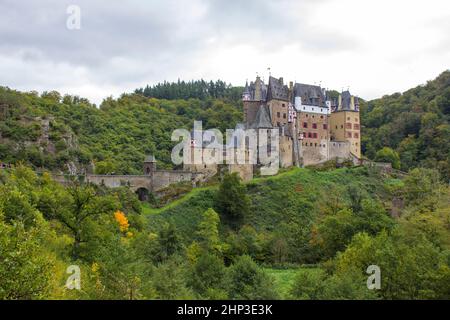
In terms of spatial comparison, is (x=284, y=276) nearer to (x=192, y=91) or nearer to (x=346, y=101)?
(x=346, y=101)

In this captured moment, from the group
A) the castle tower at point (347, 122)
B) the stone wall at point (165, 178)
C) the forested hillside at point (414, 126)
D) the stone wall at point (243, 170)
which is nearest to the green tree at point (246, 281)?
the stone wall at point (165, 178)

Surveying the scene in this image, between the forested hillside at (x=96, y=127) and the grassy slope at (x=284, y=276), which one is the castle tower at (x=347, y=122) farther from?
the grassy slope at (x=284, y=276)

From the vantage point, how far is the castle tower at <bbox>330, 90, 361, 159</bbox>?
81.9 meters

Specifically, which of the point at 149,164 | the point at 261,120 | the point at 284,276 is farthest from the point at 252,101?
the point at 284,276

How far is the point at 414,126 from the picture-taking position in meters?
99.9

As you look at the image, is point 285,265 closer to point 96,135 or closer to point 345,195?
point 345,195

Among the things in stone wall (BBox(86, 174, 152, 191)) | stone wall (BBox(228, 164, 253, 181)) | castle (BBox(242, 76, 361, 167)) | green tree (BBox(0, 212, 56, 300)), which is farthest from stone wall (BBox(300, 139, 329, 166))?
green tree (BBox(0, 212, 56, 300))

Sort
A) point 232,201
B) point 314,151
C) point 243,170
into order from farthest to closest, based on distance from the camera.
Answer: point 314,151 < point 243,170 < point 232,201

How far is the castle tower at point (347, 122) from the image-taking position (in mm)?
81875

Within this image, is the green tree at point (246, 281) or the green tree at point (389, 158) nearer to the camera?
the green tree at point (246, 281)

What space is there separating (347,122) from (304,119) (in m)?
6.93

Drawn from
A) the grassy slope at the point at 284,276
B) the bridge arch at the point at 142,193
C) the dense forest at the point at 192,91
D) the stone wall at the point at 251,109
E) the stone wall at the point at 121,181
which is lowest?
the grassy slope at the point at 284,276

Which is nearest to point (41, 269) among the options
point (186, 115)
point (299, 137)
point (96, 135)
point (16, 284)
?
point (16, 284)

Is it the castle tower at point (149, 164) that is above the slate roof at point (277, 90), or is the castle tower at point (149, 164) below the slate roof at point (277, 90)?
below
